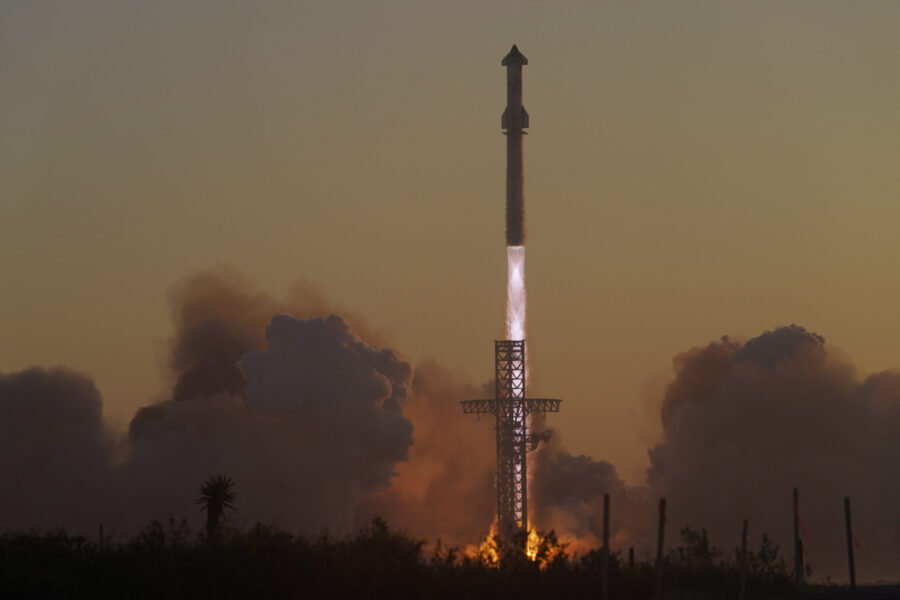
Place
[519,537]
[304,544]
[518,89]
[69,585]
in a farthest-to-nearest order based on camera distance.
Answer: [518,89], [519,537], [304,544], [69,585]

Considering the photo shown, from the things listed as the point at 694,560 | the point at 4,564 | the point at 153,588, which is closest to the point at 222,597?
the point at 153,588

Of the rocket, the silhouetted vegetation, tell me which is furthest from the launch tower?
the silhouetted vegetation

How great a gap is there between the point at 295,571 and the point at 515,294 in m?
75.5

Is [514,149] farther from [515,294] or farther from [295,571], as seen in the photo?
[295,571]

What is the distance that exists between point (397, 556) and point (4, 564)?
20649mm

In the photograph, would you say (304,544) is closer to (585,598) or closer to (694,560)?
(585,598)

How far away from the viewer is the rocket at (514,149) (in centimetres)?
16988

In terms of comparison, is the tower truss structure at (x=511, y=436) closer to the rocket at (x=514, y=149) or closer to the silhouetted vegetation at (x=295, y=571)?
the rocket at (x=514, y=149)

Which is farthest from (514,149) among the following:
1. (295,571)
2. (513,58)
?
(295,571)

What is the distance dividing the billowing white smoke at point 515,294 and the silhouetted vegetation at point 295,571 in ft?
210

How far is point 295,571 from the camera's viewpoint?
319ft

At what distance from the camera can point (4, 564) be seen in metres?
92.6

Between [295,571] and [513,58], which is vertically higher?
[513,58]

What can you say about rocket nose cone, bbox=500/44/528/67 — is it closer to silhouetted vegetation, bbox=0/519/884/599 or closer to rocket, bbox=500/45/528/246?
rocket, bbox=500/45/528/246
